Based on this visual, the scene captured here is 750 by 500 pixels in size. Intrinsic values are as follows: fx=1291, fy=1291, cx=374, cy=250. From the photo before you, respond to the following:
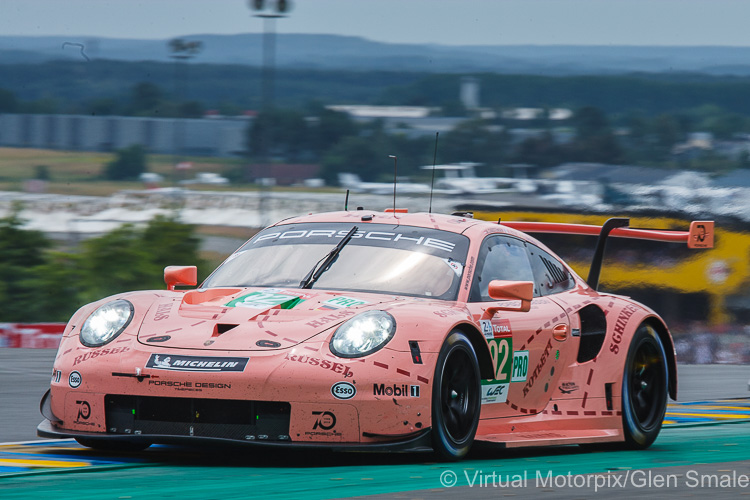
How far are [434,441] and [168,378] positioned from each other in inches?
48.2

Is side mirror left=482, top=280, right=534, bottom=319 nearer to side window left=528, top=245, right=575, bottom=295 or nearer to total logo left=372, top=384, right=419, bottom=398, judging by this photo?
total logo left=372, top=384, right=419, bottom=398

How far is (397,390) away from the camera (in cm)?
568

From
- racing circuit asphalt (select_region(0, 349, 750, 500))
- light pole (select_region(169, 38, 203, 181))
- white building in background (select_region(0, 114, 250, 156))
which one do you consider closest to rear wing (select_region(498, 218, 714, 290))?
racing circuit asphalt (select_region(0, 349, 750, 500))

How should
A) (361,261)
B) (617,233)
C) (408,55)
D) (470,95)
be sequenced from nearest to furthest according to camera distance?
(361,261) < (617,233) < (470,95) < (408,55)

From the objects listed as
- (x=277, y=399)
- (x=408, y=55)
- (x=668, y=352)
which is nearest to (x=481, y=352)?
(x=277, y=399)

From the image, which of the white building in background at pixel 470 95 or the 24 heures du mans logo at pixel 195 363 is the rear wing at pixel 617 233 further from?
the white building in background at pixel 470 95

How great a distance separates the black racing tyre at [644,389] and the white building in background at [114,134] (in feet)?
91.6

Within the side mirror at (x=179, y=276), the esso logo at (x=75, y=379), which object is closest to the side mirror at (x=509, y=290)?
the side mirror at (x=179, y=276)

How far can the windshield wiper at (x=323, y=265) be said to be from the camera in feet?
21.9

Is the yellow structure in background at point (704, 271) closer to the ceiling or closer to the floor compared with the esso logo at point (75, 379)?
closer to the floor

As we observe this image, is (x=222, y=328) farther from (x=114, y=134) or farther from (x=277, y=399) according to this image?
(x=114, y=134)

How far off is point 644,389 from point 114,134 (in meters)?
29.4

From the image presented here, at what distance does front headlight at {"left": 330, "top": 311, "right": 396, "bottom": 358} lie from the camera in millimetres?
5742

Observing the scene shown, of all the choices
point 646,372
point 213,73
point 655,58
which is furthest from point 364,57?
point 646,372
